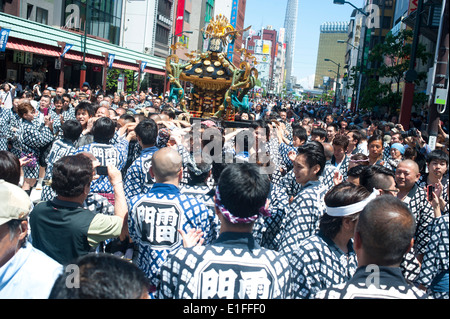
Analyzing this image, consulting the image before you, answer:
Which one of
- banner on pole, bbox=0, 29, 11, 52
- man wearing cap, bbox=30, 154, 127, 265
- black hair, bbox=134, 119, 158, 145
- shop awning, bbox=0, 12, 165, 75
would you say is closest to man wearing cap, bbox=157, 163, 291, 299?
man wearing cap, bbox=30, 154, 127, 265

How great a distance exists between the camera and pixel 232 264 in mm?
2498

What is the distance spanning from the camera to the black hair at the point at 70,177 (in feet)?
11.1

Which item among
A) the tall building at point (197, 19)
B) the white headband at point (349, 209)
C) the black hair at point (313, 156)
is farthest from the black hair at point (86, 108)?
the tall building at point (197, 19)

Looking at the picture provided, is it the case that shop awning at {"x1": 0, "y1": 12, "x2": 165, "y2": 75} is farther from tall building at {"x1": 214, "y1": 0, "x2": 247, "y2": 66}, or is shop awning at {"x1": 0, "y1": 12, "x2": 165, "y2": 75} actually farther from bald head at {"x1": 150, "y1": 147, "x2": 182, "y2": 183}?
bald head at {"x1": 150, "y1": 147, "x2": 182, "y2": 183}

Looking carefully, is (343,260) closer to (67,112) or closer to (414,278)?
(414,278)

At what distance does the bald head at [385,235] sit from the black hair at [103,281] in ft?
3.80

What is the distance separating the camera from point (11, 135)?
8484mm

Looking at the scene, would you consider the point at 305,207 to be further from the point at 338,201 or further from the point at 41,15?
the point at 41,15

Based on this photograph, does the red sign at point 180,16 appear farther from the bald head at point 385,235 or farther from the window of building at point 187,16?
the bald head at point 385,235

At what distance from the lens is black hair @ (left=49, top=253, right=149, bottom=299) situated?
71.9 inches

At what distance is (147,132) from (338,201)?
119 inches

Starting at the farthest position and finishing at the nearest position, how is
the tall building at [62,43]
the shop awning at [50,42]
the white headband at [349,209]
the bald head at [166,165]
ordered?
the tall building at [62,43]
the shop awning at [50,42]
the bald head at [166,165]
the white headband at [349,209]

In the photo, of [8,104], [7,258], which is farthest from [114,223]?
[8,104]

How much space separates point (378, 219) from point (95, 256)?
4.65 ft
